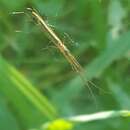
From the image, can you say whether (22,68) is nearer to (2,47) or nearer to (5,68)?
(2,47)

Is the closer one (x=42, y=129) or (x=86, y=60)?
(x=42, y=129)

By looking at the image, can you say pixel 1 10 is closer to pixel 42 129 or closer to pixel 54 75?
pixel 54 75

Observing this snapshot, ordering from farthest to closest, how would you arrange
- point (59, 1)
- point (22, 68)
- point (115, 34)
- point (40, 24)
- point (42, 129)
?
1. point (22, 68)
2. point (115, 34)
3. point (59, 1)
4. point (42, 129)
5. point (40, 24)

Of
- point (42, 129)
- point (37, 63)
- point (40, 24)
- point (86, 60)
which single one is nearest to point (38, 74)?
point (37, 63)

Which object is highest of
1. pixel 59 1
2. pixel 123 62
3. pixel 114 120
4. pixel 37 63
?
pixel 59 1

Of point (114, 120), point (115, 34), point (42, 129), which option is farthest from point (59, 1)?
point (42, 129)

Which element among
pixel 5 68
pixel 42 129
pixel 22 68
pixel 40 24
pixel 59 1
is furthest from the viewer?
pixel 22 68

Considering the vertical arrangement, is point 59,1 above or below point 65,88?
above
